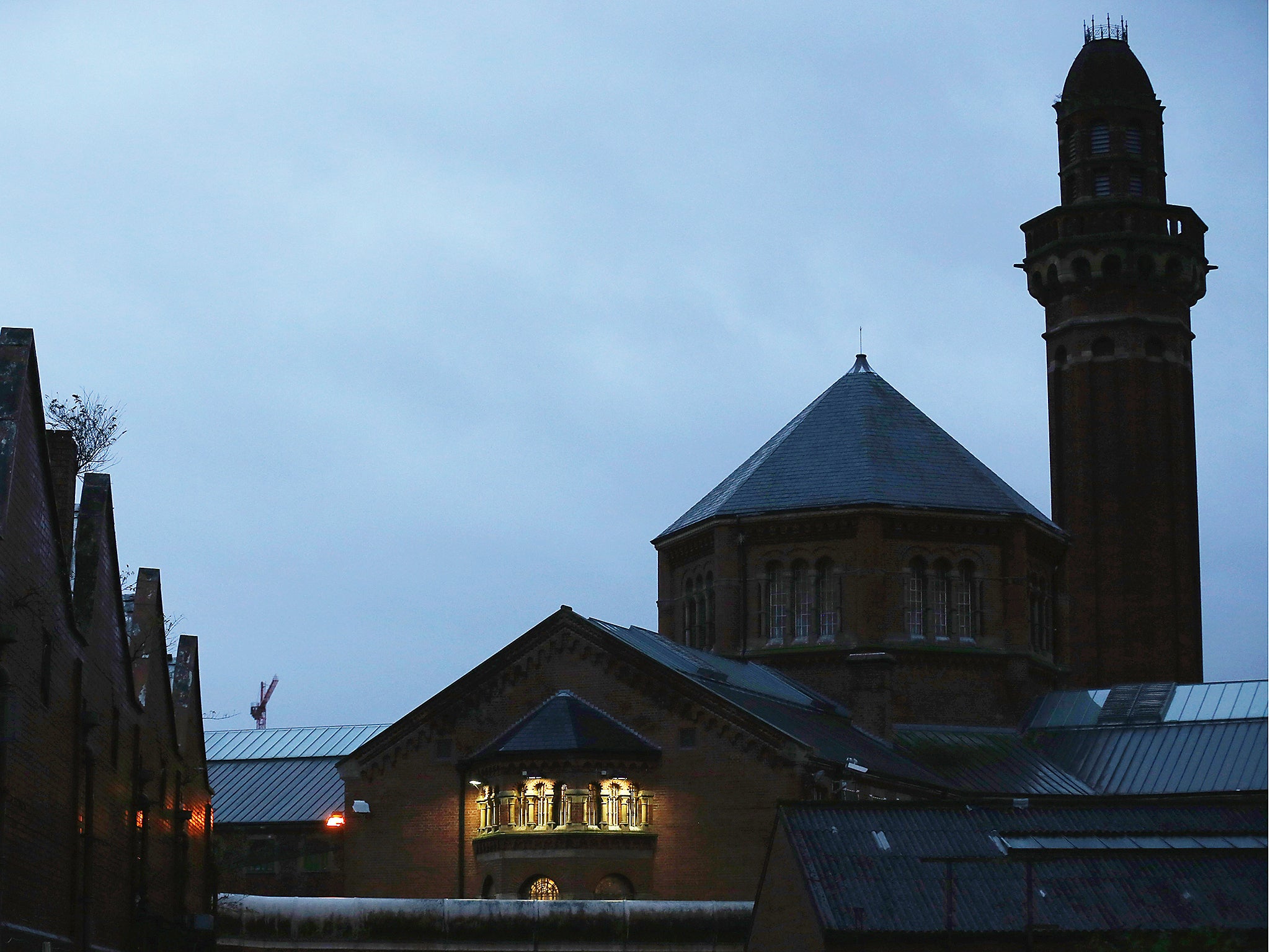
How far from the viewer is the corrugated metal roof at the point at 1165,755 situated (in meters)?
62.0

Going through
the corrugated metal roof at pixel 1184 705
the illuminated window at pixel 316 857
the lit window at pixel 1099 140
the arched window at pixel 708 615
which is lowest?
the illuminated window at pixel 316 857

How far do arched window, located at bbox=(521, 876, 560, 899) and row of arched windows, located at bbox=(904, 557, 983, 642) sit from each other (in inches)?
646

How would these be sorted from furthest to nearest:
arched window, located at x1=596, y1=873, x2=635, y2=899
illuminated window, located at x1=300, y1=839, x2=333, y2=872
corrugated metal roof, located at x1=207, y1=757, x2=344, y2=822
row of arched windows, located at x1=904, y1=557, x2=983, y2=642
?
corrugated metal roof, located at x1=207, y1=757, x2=344, y2=822, illuminated window, located at x1=300, y1=839, x2=333, y2=872, row of arched windows, located at x1=904, y1=557, x2=983, y2=642, arched window, located at x1=596, y1=873, x2=635, y2=899

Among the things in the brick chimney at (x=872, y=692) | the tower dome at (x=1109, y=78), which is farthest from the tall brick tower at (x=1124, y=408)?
the brick chimney at (x=872, y=692)

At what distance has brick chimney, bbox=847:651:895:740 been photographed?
62.1 metres

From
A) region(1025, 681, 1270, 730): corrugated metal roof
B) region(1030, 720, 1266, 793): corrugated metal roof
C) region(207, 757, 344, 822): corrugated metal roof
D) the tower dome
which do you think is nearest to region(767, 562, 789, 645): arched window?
region(1025, 681, 1270, 730): corrugated metal roof

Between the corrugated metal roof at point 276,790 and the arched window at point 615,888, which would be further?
the corrugated metal roof at point 276,790

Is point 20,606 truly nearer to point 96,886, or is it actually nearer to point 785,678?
point 96,886

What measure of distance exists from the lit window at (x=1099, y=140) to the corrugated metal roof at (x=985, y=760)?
30.0m

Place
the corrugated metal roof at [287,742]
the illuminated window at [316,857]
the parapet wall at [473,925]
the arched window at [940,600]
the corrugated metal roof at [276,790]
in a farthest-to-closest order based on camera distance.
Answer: the corrugated metal roof at [287,742], the corrugated metal roof at [276,790], the illuminated window at [316,857], the arched window at [940,600], the parapet wall at [473,925]

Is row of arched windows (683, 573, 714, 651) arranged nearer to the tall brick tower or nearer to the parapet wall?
the parapet wall

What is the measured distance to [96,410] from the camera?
52.1m

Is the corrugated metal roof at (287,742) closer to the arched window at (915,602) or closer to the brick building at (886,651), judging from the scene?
the brick building at (886,651)

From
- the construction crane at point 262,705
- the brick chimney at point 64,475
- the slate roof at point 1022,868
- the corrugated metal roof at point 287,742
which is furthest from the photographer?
the construction crane at point 262,705
